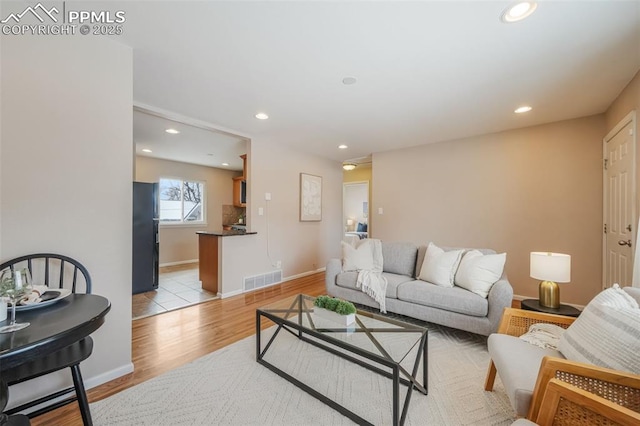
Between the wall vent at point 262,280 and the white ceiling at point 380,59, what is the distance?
7.86ft

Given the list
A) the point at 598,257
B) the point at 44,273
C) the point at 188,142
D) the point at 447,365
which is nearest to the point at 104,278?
the point at 44,273

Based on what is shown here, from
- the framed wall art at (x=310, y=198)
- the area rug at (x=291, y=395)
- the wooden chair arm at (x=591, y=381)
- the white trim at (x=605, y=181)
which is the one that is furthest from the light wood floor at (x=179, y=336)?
the white trim at (x=605, y=181)

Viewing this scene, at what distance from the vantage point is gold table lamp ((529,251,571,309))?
Result: 2107mm

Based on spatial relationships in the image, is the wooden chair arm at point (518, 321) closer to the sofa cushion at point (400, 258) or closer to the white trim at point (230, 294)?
the sofa cushion at point (400, 258)

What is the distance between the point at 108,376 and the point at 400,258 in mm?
2911

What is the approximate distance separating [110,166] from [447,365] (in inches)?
115

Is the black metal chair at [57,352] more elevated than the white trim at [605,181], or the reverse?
the white trim at [605,181]

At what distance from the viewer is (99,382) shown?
1.77 m

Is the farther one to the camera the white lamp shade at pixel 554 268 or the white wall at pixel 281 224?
the white wall at pixel 281 224

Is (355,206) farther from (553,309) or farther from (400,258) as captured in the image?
(553,309)

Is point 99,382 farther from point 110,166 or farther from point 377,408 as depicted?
point 377,408

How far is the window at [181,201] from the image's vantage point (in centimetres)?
600

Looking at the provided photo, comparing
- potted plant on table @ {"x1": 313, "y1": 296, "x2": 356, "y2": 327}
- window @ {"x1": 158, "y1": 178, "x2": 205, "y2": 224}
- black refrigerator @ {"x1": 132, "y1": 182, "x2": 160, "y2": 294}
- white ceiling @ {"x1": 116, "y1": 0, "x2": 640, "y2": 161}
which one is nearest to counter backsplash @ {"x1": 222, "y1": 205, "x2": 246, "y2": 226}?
window @ {"x1": 158, "y1": 178, "x2": 205, "y2": 224}

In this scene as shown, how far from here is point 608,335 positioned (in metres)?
1.13
